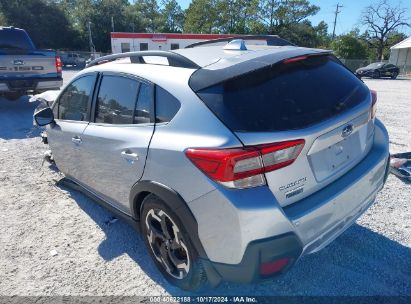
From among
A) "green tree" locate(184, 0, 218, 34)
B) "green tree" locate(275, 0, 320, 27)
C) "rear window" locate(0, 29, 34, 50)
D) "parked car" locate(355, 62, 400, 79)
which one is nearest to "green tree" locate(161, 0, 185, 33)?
"green tree" locate(184, 0, 218, 34)

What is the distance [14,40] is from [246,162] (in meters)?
10.3

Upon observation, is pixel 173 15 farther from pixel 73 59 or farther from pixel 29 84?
pixel 29 84

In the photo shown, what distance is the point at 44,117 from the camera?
3826mm

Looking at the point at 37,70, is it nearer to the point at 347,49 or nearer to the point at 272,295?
the point at 272,295

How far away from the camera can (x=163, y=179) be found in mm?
2291

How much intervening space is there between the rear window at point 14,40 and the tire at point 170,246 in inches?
367

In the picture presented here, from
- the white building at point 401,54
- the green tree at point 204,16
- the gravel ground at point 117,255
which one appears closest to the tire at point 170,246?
the gravel ground at point 117,255

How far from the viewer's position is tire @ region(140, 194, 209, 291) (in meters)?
2.31

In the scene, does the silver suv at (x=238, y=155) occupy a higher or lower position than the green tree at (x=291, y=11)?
lower

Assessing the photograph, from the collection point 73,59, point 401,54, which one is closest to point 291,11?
point 401,54

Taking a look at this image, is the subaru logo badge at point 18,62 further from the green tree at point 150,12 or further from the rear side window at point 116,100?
the green tree at point 150,12

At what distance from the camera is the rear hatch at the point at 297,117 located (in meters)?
2.00

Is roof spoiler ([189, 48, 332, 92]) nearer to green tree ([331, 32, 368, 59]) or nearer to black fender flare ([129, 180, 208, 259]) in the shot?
black fender flare ([129, 180, 208, 259])

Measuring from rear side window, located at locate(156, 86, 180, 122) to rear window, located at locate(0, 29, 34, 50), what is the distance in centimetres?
917
